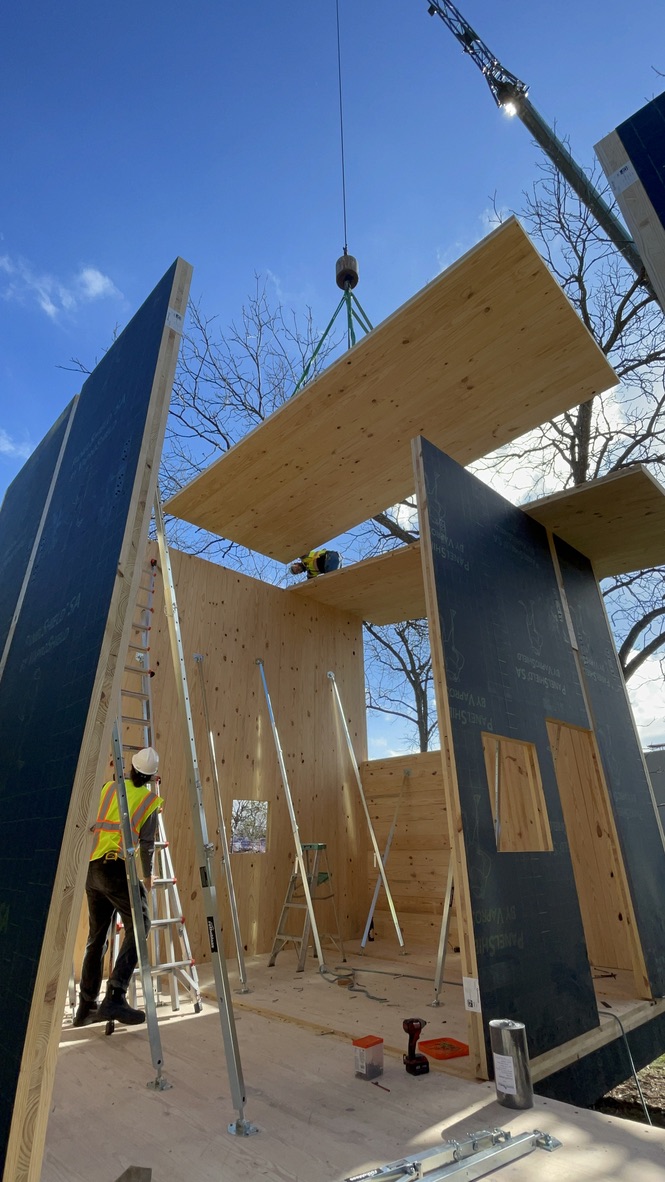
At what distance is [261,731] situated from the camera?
5836mm

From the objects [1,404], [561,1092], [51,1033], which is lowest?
[561,1092]

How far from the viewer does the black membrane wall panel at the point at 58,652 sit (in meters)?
1.42

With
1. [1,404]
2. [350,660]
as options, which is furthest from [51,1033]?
[1,404]

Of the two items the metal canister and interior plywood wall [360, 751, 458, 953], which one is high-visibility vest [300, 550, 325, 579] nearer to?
interior plywood wall [360, 751, 458, 953]

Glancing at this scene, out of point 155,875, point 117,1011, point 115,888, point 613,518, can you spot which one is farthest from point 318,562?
point 117,1011

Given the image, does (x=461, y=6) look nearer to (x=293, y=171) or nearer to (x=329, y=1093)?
(x=293, y=171)

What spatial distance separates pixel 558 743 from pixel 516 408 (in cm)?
312

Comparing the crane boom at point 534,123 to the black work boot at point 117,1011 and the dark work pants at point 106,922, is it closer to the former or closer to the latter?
the dark work pants at point 106,922

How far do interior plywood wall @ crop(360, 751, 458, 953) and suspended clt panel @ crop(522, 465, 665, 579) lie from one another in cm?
241

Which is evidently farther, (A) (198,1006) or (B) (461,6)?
(B) (461,6)

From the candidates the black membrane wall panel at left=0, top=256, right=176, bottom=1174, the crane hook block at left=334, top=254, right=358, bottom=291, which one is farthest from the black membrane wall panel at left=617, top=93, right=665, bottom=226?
the crane hook block at left=334, top=254, right=358, bottom=291

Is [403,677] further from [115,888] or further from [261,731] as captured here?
[115,888]

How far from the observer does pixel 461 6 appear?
7.55 metres

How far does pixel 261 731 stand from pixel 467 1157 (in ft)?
14.1
